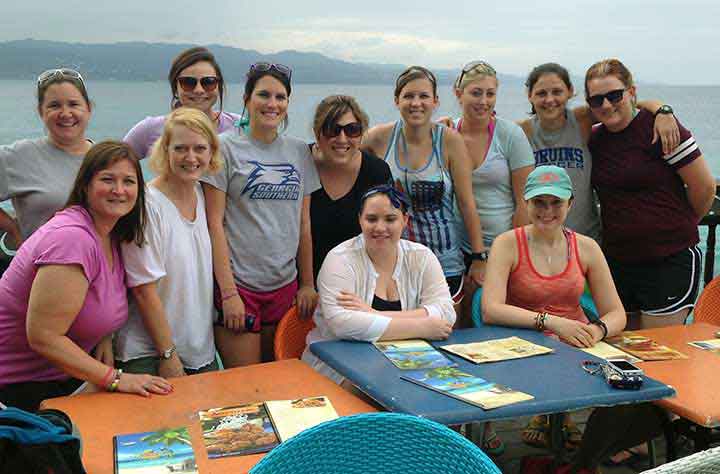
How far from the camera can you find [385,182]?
11.3 ft

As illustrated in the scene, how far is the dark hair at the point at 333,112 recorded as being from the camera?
129 inches

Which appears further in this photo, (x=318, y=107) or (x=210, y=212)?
(x=318, y=107)

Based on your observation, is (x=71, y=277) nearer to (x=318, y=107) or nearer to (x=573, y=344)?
(x=318, y=107)

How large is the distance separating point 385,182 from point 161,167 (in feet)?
3.55

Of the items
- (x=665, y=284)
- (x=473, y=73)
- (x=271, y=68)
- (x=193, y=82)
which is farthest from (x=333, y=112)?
(x=665, y=284)

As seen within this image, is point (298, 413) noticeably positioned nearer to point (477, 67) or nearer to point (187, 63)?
point (187, 63)

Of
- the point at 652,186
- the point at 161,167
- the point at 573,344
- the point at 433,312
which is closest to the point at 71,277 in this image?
the point at 161,167

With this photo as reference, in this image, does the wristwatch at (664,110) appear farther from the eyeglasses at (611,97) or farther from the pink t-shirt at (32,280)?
the pink t-shirt at (32,280)

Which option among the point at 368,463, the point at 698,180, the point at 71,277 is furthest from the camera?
the point at 698,180

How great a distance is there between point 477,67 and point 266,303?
64.6 inches

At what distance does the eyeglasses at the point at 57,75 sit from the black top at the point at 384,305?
5.22ft

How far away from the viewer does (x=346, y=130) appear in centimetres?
327

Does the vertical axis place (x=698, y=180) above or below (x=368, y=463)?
above

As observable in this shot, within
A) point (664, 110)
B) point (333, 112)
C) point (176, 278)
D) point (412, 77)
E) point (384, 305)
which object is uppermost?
point (412, 77)
